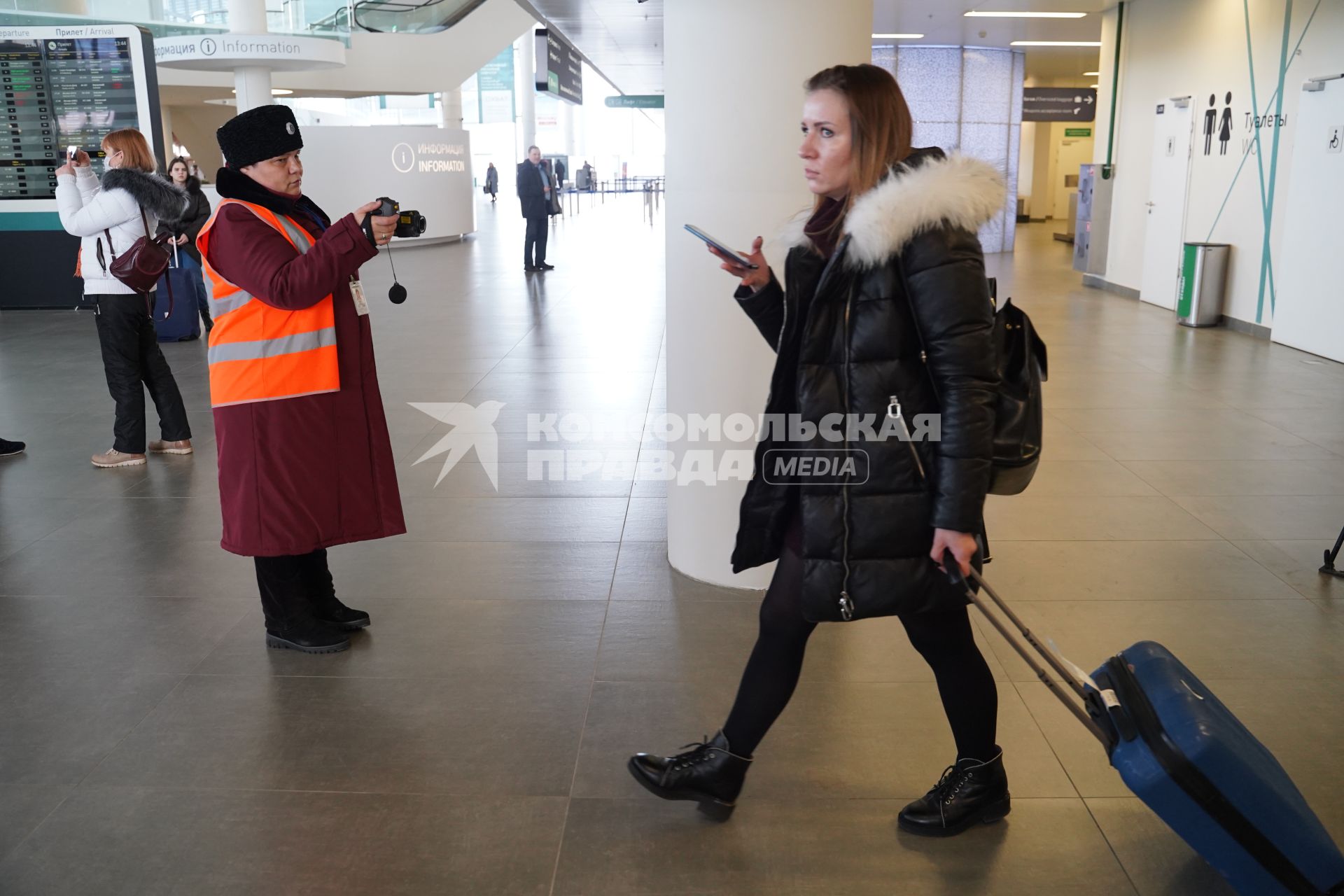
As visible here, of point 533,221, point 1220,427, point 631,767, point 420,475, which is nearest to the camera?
point 631,767

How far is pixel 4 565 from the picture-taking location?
164 inches

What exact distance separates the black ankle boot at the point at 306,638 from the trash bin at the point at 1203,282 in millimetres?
9006

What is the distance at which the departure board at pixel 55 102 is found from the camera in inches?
396

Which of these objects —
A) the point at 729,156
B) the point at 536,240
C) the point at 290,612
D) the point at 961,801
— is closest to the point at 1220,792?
the point at 961,801

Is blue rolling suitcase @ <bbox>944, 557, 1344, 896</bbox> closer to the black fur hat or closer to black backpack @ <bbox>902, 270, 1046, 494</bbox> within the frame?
black backpack @ <bbox>902, 270, 1046, 494</bbox>

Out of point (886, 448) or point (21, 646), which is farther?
point (21, 646)

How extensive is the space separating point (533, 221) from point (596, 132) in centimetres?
3483

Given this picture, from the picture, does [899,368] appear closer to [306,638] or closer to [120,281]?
[306,638]

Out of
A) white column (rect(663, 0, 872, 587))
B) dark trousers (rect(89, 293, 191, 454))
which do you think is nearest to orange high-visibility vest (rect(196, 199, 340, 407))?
white column (rect(663, 0, 872, 587))

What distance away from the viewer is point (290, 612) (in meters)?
3.39

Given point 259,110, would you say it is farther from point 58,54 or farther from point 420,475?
point 58,54

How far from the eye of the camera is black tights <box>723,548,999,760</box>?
2250 mm

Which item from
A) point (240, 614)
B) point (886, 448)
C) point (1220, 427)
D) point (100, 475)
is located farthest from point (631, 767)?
point (1220, 427)

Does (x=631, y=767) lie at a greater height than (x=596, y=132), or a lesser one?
lesser
